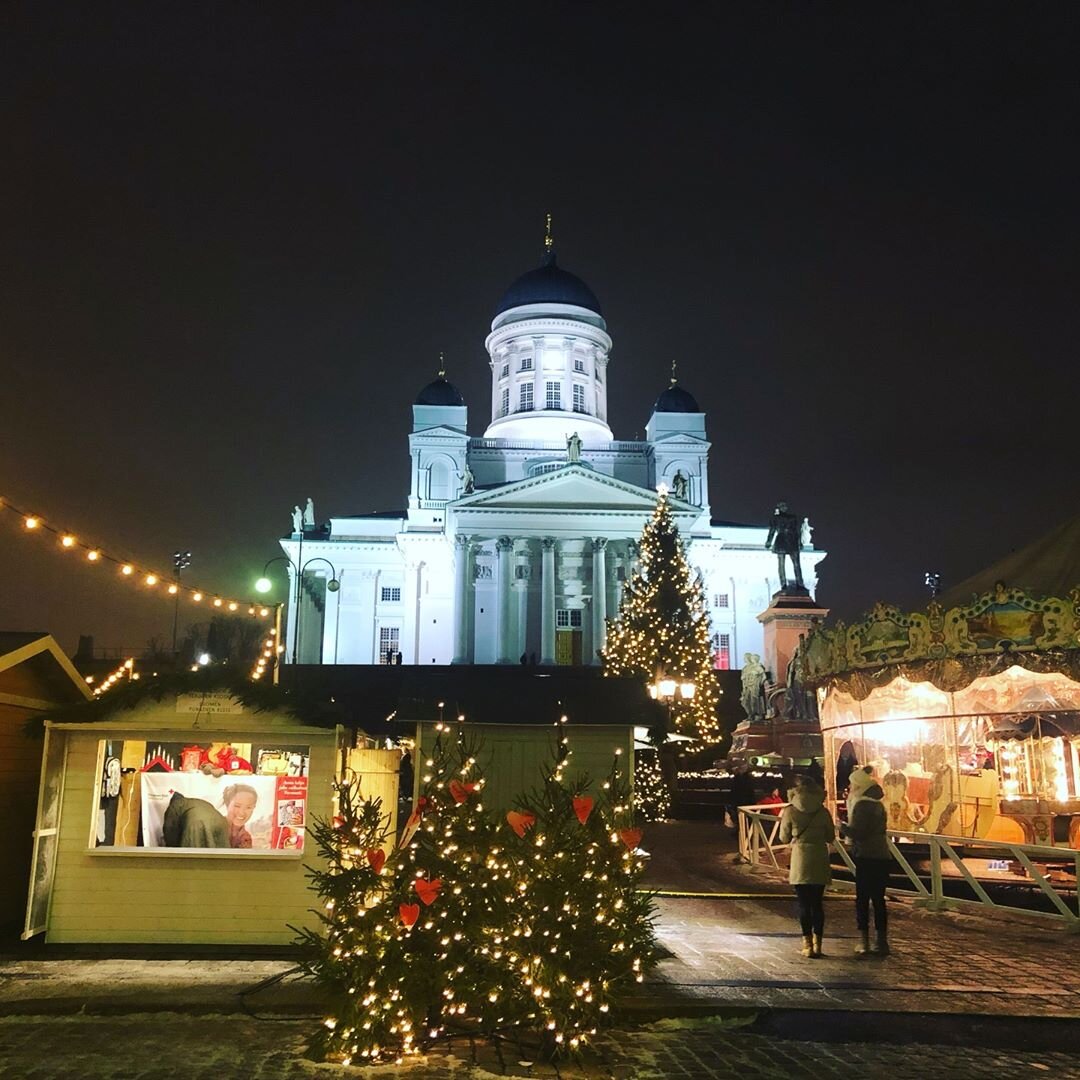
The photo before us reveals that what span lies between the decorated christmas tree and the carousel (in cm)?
1093

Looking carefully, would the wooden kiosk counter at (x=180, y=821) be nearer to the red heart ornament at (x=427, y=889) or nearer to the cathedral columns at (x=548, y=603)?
the red heart ornament at (x=427, y=889)

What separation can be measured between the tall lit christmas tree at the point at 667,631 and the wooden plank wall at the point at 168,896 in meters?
22.4

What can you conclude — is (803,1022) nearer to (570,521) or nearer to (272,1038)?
(272,1038)

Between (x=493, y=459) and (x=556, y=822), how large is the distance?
211 feet

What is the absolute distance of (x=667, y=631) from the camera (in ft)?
126

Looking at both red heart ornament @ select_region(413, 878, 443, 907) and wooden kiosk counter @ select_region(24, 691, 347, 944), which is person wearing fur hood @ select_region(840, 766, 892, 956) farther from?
wooden kiosk counter @ select_region(24, 691, 347, 944)

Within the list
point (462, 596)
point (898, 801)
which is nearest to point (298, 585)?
point (462, 596)

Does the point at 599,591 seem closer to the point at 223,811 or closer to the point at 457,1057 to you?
the point at 223,811

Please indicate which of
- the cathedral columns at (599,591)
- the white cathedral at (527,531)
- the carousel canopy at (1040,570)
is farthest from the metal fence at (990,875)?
the cathedral columns at (599,591)

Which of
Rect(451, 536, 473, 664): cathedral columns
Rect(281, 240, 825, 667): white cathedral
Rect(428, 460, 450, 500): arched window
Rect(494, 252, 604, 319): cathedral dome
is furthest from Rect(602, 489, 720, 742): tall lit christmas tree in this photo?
Rect(494, 252, 604, 319): cathedral dome

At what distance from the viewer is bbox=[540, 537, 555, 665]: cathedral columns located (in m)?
62.6

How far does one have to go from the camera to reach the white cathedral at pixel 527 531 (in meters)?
62.9

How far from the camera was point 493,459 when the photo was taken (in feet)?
237

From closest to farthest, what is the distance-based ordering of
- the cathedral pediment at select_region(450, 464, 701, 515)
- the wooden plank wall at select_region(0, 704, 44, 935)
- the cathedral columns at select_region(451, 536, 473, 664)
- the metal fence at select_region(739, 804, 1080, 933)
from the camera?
the wooden plank wall at select_region(0, 704, 44, 935) < the metal fence at select_region(739, 804, 1080, 933) < the cathedral pediment at select_region(450, 464, 701, 515) < the cathedral columns at select_region(451, 536, 473, 664)
